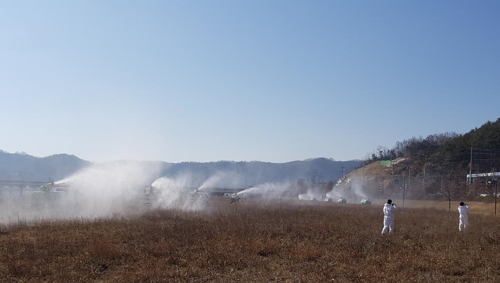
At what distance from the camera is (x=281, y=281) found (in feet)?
39.2

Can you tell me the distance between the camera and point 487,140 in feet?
309

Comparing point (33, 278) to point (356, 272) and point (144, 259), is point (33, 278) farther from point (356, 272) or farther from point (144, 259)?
point (356, 272)

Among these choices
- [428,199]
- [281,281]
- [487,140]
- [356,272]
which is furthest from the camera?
[487,140]

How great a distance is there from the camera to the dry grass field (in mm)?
12688

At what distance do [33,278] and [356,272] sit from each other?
850 centimetres

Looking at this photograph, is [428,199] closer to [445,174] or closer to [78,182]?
[445,174]

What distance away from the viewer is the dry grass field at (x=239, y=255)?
1269 cm

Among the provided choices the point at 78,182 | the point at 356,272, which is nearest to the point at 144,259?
the point at 356,272

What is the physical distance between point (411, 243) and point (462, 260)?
456 centimetres

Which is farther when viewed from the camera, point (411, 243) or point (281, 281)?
point (411, 243)

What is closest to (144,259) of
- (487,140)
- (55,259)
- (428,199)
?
(55,259)

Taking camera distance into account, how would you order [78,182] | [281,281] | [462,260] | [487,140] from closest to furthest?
[281,281]
[462,260]
[78,182]
[487,140]

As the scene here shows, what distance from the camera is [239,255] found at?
51.0 feet

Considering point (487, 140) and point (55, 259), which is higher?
point (487, 140)
